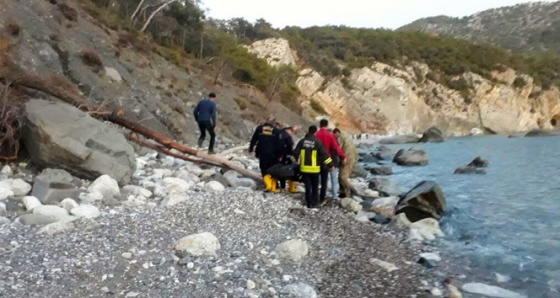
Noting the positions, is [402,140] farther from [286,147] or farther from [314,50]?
[286,147]

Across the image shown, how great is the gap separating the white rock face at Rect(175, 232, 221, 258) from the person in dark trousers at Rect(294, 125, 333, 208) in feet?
13.2

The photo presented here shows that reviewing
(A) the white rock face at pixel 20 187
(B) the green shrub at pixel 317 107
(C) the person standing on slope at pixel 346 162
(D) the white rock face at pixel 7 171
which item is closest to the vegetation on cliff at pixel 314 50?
(B) the green shrub at pixel 317 107

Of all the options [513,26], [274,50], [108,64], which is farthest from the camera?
[513,26]

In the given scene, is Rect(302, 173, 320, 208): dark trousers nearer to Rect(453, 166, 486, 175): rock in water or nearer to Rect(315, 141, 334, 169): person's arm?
Rect(315, 141, 334, 169): person's arm

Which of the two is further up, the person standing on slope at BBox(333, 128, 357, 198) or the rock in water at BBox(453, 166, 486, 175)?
the person standing on slope at BBox(333, 128, 357, 198)

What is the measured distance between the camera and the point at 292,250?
7719 mm

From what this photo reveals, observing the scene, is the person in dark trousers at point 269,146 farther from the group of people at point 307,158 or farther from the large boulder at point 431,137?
the large boulder at point 431,137

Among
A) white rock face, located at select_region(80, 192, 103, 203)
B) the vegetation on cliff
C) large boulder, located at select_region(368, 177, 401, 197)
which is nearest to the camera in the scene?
white rock face, located at select_region(80, 192, 103, 203)

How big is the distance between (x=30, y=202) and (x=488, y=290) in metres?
7.75

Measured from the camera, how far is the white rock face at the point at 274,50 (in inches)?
2430

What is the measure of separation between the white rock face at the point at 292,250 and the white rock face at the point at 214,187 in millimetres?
4233

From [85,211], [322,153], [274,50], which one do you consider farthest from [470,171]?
[274,50]

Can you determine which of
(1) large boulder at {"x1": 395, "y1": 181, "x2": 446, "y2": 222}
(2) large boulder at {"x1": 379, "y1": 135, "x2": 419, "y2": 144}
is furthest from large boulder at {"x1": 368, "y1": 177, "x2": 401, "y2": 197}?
(2) large boulder at {"x1": 379, "y1": 135, "x2": 419, "y2": 144}

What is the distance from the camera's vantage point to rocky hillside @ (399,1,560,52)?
415ft
